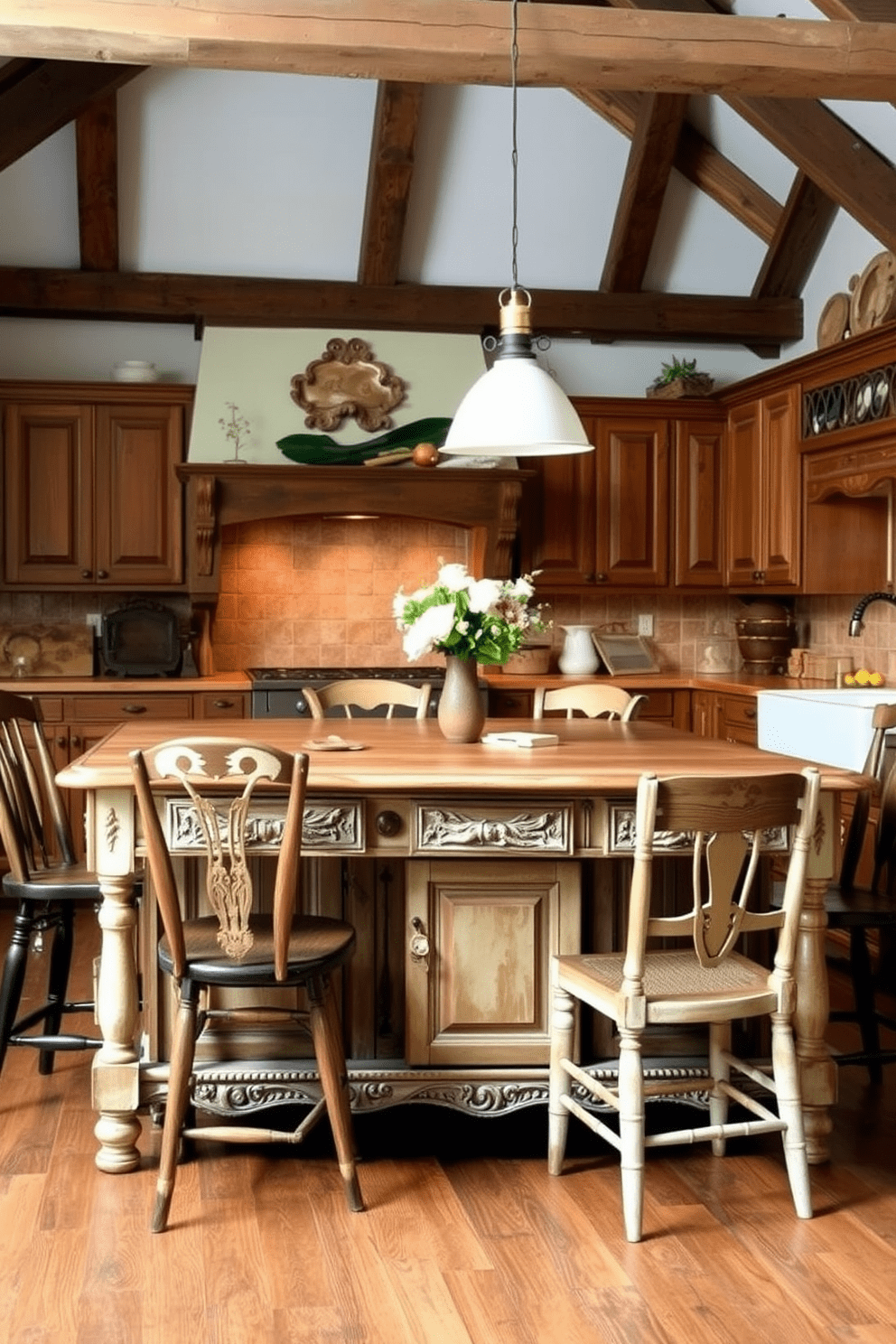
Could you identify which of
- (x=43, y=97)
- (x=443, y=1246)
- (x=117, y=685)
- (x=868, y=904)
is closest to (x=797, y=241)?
(x=43, y=97)

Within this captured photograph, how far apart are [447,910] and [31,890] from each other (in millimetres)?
1086

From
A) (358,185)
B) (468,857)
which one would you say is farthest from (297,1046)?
(358,185)

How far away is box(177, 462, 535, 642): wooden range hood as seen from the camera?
6625mm

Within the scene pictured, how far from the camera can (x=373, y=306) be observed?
22.9 ft

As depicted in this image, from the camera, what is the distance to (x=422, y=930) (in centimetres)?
349

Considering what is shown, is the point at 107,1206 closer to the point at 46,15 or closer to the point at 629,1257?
the point at 629,1257

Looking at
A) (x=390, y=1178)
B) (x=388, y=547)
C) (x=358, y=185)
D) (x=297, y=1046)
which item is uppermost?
(x=358, y=185)

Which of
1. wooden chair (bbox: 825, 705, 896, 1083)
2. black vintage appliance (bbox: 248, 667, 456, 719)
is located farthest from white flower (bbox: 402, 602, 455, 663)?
black vintage appliance (bbox: 248, 667, 456, 719)

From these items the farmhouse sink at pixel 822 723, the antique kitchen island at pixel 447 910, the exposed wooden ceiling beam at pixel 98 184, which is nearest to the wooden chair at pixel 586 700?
the farmhouse sink at pixel 822 723

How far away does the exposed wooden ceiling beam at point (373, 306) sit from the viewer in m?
6.77

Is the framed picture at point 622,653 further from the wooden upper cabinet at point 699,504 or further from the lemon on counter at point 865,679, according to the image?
the lemon on counter at point 865,679

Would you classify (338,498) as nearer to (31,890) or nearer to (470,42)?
(470,42)

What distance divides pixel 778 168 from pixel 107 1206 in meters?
5.27

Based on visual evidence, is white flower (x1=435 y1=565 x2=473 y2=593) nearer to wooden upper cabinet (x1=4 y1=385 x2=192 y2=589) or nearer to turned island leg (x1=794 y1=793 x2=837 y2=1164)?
turned island leg (x1=794 y1=793 x2=837 y2=1164)
